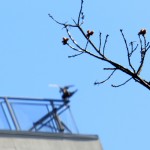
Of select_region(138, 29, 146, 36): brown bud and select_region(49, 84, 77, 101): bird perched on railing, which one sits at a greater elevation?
select_region(49, 84, 77, 101): bird perched on railing

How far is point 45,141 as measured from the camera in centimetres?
1452

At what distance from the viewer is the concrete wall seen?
1398cm

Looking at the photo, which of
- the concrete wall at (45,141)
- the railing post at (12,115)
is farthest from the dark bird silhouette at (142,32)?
the railing post at (12,115)

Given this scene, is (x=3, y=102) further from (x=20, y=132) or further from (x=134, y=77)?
(x=134, y=77)

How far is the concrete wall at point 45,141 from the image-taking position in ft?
45.9

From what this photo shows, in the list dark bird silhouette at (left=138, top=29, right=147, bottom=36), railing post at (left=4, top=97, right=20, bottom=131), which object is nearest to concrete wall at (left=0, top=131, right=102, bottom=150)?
railing post at (left=4, top=97, right=20, bottom=131)

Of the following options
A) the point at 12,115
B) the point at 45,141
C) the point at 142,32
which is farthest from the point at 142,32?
the point at 12,115

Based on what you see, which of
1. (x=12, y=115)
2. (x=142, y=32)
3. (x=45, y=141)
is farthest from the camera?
(x=12, y=115)

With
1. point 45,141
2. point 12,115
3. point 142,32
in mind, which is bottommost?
point 142,32

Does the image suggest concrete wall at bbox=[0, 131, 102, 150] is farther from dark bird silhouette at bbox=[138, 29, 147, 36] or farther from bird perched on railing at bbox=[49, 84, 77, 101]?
dark bird silhouette at bbox=[138, 29, 147, 36]

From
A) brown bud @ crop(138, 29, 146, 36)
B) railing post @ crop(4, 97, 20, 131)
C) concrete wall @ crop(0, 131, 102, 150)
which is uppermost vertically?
railing post @ crop(4, 97, 20, 131)

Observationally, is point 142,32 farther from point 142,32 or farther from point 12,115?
point 12,115

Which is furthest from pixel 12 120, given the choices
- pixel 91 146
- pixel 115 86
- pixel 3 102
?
pixel 115 86

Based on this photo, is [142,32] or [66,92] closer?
[142,32]
